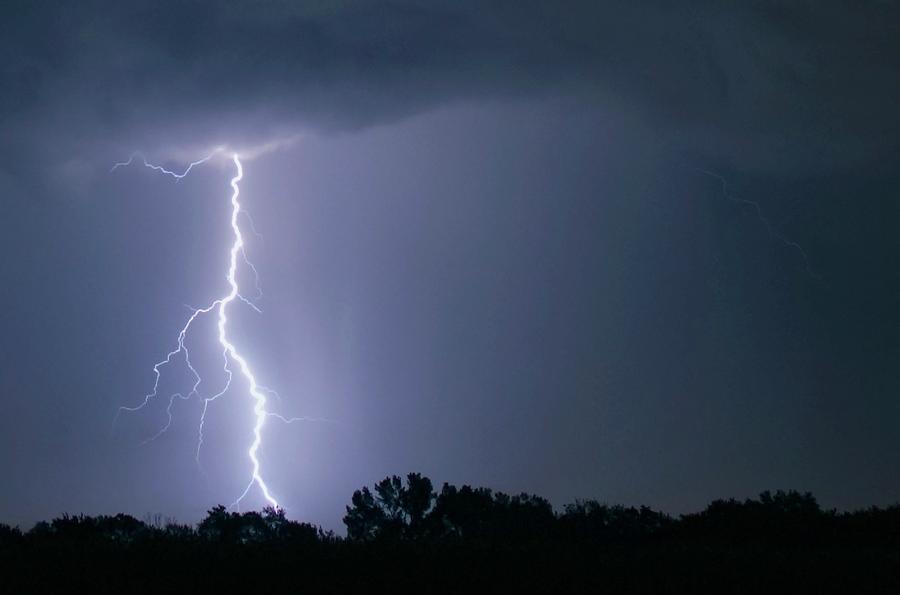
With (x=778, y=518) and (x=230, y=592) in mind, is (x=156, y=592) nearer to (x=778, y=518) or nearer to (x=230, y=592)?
(x=230, y=592)

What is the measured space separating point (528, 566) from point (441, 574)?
1273 mm

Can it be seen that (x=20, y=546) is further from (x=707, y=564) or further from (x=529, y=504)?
(x=529, y=504)

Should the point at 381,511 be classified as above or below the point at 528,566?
above

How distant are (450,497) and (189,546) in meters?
28.7

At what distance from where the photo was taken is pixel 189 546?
14.0 metres

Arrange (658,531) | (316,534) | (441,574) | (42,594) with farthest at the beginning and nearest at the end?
(658,531) → (316,534) → (441,574) → (42,594)

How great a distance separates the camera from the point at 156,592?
39.0 feet

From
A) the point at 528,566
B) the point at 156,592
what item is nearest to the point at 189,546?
the point at 156,592

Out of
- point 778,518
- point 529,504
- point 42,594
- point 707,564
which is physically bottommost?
point 42,594

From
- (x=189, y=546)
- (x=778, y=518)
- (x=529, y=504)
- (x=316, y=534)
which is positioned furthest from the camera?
(x=529, y=504)

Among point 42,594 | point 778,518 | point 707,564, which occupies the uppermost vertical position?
point 778,518

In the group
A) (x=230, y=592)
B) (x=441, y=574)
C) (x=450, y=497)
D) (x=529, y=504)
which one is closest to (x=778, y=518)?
(x=529, y=504)

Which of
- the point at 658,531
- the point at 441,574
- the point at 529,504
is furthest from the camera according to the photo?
the point at 529,504

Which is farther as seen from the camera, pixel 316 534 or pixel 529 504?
pixel 529 504
